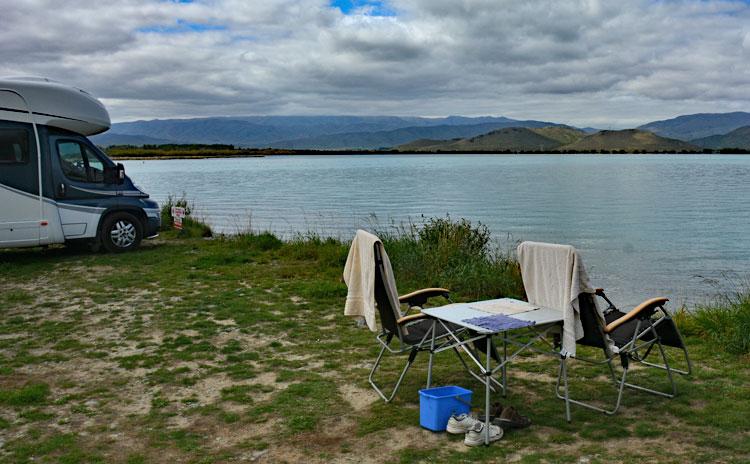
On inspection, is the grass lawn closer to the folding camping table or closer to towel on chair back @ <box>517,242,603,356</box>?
the folding camping table

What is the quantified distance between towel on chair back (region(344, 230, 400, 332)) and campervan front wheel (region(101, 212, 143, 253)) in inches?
362

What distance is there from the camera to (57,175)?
12500 mm

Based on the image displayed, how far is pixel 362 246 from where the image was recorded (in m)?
5.49

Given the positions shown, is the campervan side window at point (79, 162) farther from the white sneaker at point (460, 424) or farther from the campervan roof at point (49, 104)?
the white sneaker at point (460, 424)

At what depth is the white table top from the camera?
5.01 meters

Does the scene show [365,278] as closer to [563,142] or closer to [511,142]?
[511,142]

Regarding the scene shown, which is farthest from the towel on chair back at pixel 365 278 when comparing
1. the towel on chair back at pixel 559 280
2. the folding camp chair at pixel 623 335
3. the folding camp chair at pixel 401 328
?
the folding camp chair at pixel 623 335

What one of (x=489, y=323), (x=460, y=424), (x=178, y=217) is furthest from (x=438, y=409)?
(x=178, y=217)

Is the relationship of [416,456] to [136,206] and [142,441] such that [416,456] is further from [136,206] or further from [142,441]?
[136,206]

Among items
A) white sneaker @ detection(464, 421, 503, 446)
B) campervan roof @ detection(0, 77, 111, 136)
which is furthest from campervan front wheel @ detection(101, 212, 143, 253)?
white sneaker @ detection(464, 421, 503, 446)

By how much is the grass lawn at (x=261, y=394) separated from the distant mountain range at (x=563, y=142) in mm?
160372

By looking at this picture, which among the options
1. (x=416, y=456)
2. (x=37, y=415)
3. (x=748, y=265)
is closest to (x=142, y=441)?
(x=37, y=415)

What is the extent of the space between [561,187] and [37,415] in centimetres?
5111

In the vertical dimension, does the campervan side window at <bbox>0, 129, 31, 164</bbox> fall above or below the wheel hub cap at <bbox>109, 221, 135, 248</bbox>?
above
